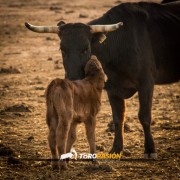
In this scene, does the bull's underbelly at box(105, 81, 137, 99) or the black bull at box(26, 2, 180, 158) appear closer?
the black bull at box(26, 2, 180, 158)

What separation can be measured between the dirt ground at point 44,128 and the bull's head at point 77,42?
1.32 meters

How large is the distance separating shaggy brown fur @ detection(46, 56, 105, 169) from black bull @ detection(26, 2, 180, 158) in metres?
0.52

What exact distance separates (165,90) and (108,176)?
25.1 feet

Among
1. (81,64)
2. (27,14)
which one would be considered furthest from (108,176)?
(27,14)

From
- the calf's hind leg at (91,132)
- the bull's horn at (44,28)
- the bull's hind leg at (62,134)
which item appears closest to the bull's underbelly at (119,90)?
the bull's horn at (44,28)

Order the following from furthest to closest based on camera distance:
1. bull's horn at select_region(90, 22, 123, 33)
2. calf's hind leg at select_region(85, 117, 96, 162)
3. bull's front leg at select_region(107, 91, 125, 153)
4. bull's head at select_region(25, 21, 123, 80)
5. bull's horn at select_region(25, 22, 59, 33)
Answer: bull's front leg at select_region(107, 91, 125, 153) < bull's horn at select_region(25, 22, 59, 33) < bull's horn at select_region(90, 22, 123, 33) < bull's head at select_region(25, 21, 123, 80) < calf's hind leg at select_region(85, 117, 96, 162)

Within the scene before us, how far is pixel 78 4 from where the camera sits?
1534 inches

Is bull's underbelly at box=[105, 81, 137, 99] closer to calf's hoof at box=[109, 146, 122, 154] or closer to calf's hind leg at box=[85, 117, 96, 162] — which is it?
calf's hoof at box=[109, 146, 122, 154]

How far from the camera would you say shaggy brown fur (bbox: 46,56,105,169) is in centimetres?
809

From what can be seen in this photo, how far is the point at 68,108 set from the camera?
816 centimetres

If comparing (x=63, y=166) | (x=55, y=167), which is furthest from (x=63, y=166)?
(x=55, y=167)

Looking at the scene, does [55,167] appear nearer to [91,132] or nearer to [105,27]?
[91,132]

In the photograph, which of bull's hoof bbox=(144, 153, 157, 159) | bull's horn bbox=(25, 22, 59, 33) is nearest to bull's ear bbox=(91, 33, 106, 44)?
bull's horn bbox=(25, 22, 59, 33)

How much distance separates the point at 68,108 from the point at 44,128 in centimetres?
365
